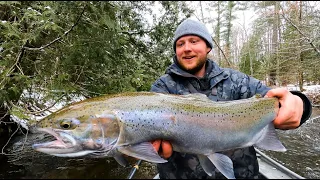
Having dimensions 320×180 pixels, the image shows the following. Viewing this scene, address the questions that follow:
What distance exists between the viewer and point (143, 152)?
2.08 metres

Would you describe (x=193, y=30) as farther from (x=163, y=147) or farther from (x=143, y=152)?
(x=143, y=152)

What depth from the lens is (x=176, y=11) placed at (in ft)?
20.1

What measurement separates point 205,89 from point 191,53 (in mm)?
427

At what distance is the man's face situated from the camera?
3.06m

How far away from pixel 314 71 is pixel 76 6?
559 inches

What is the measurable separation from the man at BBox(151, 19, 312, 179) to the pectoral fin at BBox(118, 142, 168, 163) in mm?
132

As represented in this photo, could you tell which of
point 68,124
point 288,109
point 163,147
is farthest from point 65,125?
point 288,109

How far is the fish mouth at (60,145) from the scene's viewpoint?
1.88m

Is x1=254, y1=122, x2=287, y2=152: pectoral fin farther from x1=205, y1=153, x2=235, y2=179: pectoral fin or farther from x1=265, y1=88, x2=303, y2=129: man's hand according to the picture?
x1=205, y1=153, x2=235, y2=179: pectoral fin

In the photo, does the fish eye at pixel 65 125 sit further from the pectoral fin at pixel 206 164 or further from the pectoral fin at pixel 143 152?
the pectoral fin at pixel 206 164

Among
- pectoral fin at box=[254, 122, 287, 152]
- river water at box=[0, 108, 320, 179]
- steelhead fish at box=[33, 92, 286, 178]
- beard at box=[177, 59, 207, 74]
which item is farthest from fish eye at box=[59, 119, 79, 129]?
river water at box=[0, 108, 320, 179]

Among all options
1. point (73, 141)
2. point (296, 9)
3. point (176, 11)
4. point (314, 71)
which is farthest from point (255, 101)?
point (314, 71)

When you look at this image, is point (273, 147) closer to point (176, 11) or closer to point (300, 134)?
point (176, 11)

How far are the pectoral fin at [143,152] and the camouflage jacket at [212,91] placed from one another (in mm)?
587
